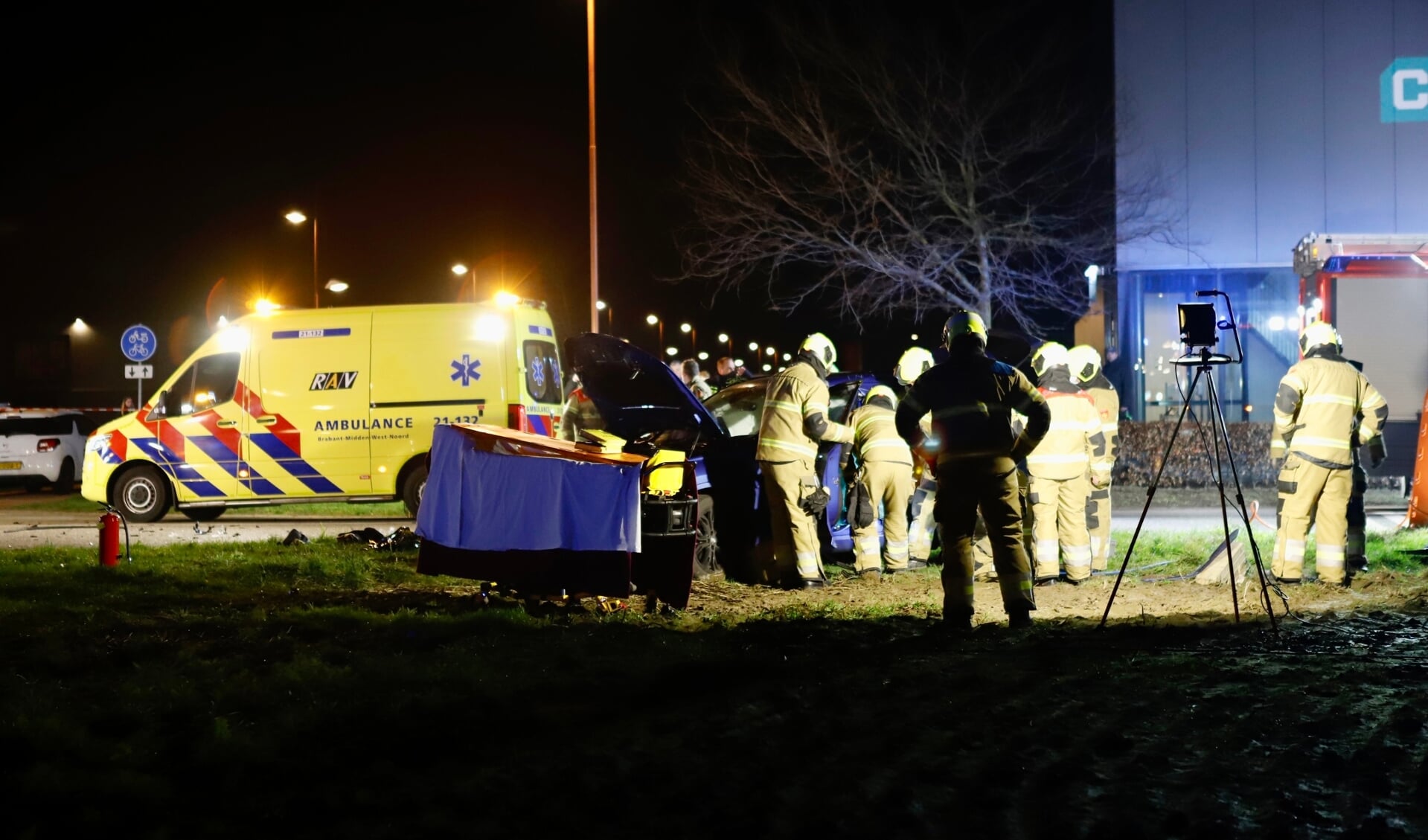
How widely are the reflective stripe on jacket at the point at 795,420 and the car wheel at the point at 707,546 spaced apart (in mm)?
551

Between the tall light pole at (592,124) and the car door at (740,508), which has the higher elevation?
the tall light pole at (592,124)

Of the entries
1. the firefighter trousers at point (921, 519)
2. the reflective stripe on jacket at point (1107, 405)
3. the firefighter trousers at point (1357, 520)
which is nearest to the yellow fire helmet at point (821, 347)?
the firefighter trousers at point (921, 519)

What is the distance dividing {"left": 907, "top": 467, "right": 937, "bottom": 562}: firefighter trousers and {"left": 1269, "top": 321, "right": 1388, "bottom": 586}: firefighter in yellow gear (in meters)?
2.52

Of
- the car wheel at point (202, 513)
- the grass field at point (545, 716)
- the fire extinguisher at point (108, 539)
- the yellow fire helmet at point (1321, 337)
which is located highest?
the yellow fire helmet at point (1321, 337)

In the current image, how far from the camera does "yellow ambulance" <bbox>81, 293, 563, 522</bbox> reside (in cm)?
1341

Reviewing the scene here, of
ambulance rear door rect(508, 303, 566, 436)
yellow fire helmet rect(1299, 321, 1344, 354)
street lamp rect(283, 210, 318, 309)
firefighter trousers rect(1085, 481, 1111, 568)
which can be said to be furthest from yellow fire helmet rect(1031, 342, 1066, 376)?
street lamp rect(283, 210, 318, 309)

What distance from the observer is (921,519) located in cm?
1002

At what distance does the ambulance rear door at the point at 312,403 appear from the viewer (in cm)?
1351

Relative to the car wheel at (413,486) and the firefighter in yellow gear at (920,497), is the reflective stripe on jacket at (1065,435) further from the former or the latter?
the car wheel at (413,486)

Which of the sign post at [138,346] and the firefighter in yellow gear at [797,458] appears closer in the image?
the firefighter in yellow gear at [797,458]

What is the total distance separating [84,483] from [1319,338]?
1259cm

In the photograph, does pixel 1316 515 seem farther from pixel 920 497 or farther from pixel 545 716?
pixel 545 716

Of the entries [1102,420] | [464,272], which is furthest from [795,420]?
[464,272]

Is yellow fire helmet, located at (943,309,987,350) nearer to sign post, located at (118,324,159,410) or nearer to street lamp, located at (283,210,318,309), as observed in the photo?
sign post, located at (118,324,159,410)
